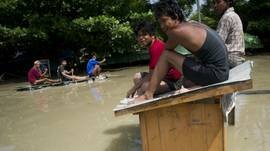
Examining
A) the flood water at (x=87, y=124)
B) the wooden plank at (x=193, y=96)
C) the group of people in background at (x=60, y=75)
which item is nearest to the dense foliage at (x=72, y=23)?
the group of people in background at (x=60, y=75)

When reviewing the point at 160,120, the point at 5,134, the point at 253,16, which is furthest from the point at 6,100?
the point at 253,16

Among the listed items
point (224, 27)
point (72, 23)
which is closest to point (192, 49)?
point (224, 27)

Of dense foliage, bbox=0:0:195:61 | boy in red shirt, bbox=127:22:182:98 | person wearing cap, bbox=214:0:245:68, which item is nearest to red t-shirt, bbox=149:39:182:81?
boy in red shirt, bbox=127:22:182:98

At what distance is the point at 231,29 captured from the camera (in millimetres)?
5621

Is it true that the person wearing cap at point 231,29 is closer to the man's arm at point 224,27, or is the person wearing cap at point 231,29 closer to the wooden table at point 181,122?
the man's arm at point 224,27

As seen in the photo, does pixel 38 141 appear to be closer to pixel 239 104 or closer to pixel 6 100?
pixel 239 104

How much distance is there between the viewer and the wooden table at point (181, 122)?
159 inches

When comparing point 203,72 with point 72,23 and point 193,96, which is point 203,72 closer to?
point 193,96

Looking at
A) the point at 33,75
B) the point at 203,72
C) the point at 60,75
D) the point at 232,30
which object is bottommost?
the point at 60,75

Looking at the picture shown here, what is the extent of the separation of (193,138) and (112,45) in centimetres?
1456

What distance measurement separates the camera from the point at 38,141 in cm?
648

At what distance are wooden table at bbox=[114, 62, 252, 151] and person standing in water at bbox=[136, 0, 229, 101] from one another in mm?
214

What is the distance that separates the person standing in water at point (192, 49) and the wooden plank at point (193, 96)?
0.35 metres

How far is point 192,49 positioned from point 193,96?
0.53 meters
